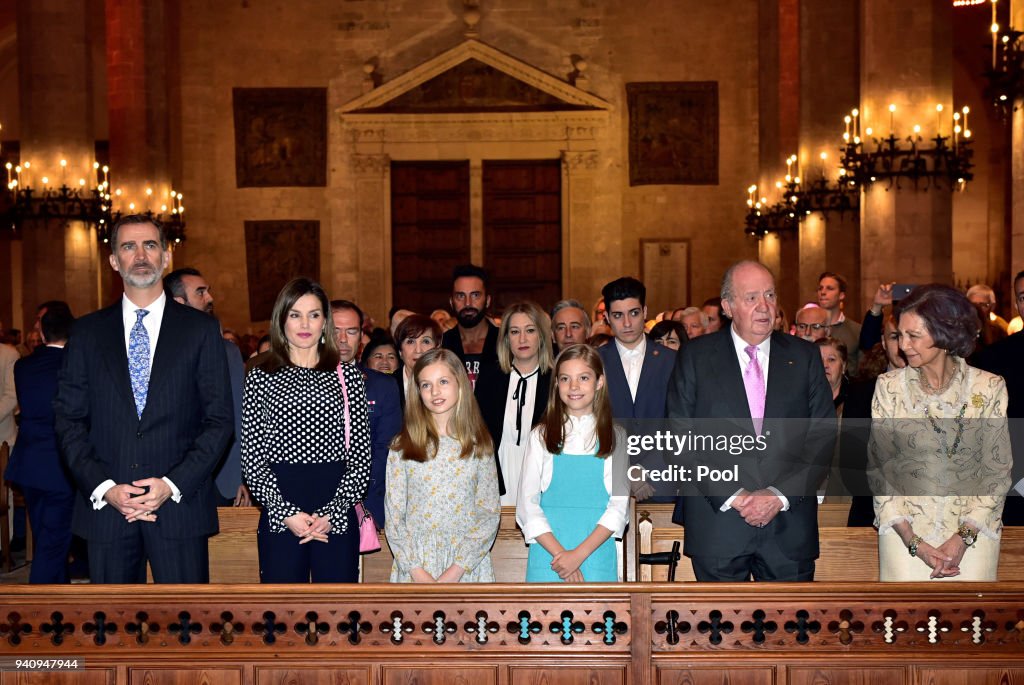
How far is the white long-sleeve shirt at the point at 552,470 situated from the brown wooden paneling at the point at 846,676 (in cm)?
125

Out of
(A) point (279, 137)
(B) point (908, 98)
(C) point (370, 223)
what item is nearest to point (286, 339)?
(B) point (908, 98)

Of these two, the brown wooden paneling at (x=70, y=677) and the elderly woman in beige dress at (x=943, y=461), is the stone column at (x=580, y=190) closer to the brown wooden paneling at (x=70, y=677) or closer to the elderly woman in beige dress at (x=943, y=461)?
the elderly woman in beige dress at (x=943, y=461)

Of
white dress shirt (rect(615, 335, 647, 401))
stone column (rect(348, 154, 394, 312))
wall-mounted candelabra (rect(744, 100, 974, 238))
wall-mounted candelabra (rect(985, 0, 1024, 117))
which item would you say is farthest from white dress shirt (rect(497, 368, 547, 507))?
stone column (rect(348, 154, 394, 312))

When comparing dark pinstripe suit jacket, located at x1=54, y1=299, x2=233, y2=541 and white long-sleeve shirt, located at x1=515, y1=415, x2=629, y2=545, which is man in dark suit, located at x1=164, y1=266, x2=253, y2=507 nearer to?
dark pinstripe suit jacket, located at x1=54, y1=299, x2=233, y2=541

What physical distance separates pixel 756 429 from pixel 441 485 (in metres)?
1.41

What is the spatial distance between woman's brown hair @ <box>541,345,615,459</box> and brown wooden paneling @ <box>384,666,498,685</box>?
1372 millimetres

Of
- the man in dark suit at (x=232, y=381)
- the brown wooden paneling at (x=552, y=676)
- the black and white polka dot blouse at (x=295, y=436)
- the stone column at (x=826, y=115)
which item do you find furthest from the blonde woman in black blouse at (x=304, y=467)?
the stone column at (x=826, y=115)

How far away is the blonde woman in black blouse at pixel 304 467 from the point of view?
5.17m

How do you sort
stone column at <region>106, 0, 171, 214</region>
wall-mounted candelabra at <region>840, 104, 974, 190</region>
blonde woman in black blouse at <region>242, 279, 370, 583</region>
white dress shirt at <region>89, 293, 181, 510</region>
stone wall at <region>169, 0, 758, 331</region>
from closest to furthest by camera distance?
blonde woman in black blouse at <region>242, 279, 370, 583</region> → white dress shirt at <region>89, 293, 181, 510</region> → wall-mounted candelabra at <region>840, 104, 974, 190</region> → stone column at <region>106, 0, 171, 214</region> → stone wall at <region>169, 0, 758, 331</region>

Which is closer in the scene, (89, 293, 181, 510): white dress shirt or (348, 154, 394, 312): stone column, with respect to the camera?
(89, 293, 181, 510): white dress shirt

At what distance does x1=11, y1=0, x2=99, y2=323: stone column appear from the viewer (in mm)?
17453

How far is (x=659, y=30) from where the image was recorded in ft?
82.8

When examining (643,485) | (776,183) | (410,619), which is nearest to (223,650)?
(410,619)

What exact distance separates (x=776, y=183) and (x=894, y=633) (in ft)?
62.3
